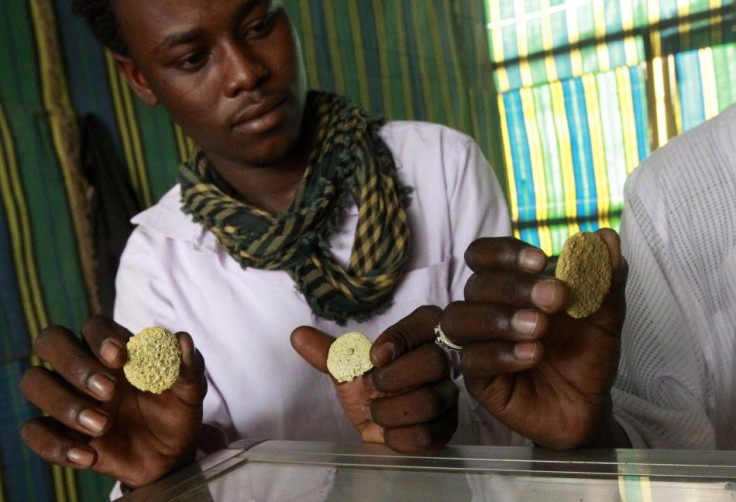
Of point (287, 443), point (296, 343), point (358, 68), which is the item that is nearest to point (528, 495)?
point (287, 443)

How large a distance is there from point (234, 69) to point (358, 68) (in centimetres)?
182

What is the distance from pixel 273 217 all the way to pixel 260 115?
177 mm

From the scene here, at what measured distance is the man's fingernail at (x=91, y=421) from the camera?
28.9 inches

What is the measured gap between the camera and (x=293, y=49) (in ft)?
3.76

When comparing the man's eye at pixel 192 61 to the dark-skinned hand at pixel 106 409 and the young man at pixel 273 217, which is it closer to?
the young man at pixel 273 217

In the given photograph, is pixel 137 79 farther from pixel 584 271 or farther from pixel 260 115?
pixel 584 271

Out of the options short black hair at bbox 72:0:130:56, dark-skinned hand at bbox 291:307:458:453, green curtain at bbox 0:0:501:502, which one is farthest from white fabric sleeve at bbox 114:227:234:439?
green curtain at bbox 0:0:501:502

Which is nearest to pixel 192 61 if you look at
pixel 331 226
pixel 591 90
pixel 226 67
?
pixel 226 67

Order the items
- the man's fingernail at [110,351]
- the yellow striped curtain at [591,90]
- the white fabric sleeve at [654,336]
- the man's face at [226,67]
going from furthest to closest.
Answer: the yellow striped curtain at [591,90] < the man's face at [226,67] < the white fabric sleeve at [654,336] < the man's fingernail at [110,351]

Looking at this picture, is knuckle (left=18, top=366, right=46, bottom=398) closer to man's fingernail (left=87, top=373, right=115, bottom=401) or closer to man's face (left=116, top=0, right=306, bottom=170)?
man's fingernail (left=87, top=373, right=115, bottom=401)

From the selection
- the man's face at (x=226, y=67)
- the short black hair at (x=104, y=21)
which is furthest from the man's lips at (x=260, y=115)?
the short black hair at (x=104, y=21)

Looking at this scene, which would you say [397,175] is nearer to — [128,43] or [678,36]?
[128,43]

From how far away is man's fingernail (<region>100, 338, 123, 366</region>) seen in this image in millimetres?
720

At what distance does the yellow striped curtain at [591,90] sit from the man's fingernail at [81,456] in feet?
7.89
